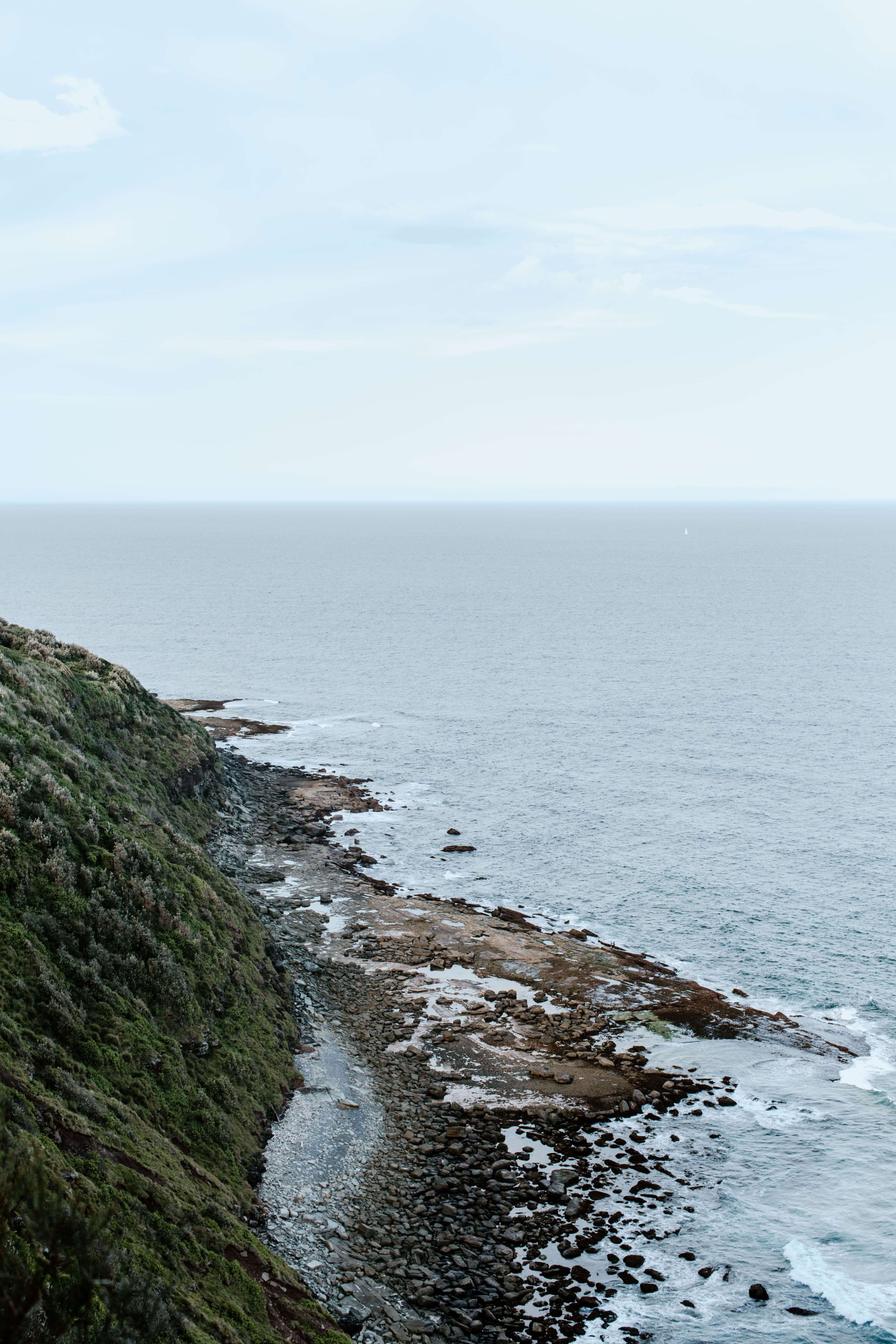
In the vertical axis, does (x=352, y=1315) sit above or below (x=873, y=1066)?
above

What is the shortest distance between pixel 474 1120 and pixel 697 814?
37.7m

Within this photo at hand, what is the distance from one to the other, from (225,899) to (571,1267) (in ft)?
67.7

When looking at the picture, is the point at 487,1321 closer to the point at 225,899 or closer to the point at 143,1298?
the point at 143,1298

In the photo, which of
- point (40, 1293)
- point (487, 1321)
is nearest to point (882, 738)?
point (487, 1321)

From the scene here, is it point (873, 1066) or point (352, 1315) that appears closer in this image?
point (352, 1315)

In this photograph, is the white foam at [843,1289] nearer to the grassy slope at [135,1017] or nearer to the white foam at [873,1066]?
the white foam at [873,1066]

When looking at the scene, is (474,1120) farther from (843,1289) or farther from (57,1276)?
(57,1276)

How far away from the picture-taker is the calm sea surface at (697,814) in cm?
2888

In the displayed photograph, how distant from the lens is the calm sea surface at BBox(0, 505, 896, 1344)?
1137 inches

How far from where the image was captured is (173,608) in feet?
554

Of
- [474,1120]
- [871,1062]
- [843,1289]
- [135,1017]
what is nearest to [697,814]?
[871,1062]

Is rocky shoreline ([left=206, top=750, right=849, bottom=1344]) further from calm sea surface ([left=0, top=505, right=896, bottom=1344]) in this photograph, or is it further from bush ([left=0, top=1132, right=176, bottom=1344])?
bush ([left=0, top=1132, right=176, bottom=1344])

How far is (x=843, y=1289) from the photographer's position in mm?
26422

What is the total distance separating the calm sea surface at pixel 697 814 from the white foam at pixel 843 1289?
0.08 m
